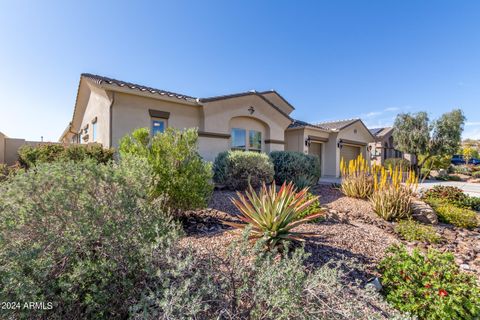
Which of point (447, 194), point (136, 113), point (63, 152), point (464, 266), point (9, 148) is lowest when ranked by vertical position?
point (464, 266)

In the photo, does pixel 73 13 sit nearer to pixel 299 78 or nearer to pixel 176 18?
pixel 176 18

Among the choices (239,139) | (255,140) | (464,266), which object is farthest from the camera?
(255,140)

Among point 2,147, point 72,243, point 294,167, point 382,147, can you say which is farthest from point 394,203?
point 382,147

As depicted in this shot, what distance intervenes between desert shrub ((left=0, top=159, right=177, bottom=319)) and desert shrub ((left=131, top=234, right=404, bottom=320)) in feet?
0.96

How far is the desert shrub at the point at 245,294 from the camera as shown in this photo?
1875 mm

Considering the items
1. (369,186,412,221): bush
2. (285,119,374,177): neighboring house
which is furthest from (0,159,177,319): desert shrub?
(285,119,374,177): neighboring house

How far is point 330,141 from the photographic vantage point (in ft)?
58.5

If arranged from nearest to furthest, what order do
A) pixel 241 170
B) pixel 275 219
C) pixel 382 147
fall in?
pixel 275 219 < pixel 241 170 < pixel 382 147

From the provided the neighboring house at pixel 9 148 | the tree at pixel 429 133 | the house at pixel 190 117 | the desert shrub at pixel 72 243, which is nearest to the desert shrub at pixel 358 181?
the house at pixel 190 117

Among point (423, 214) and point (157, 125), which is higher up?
point (157, 125)

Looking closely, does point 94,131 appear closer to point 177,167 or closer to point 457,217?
point 177,167

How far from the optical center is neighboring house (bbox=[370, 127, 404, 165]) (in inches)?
986

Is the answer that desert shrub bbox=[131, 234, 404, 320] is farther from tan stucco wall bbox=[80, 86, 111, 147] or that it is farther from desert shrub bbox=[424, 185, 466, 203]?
tan stucco wall bbox=[80, 86, 111, 147]

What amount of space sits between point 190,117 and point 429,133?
66.4 feet
